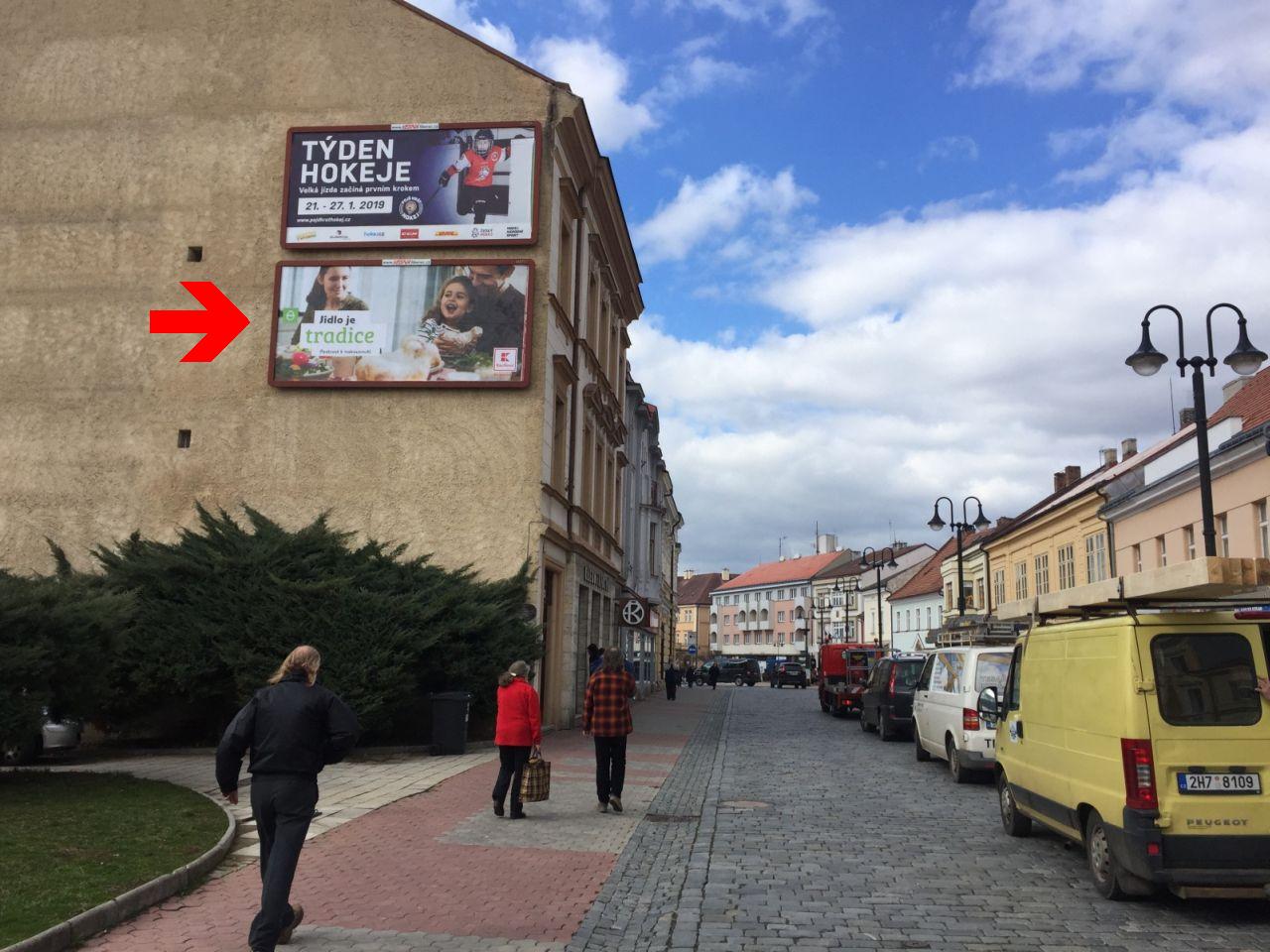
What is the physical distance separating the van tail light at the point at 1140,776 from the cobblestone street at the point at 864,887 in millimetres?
781

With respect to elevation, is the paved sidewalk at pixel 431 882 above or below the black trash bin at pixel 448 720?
below

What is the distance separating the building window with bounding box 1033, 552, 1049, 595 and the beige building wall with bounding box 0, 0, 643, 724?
2868 centimetres

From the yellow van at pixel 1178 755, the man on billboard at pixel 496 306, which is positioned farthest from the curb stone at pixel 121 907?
the man on billboard at pixel 496 306

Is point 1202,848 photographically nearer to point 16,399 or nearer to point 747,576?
point 16,399

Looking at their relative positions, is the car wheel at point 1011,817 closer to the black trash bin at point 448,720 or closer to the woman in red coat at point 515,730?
the woman in red coat at point 515,730

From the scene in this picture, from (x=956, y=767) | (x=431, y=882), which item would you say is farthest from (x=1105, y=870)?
(x=956, y=767)

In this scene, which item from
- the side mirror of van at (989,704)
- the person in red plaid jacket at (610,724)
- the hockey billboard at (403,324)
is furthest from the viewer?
the hockey billboard at (403,324)

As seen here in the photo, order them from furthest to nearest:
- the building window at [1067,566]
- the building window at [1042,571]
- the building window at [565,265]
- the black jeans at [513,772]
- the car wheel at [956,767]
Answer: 1. the building window at [1042,571]
2. the building window at [1067,566]
3. the building window at [565,265]
4. the car wheel at [956,767]
5. the black jeans at [513,772]

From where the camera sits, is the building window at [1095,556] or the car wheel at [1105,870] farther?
the building window at [1095,556]

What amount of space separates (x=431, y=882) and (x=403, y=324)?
53.0 feet

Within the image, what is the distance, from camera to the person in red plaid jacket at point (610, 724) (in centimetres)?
1192

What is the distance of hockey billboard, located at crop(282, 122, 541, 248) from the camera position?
75.7ft

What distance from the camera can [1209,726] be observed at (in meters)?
7.30

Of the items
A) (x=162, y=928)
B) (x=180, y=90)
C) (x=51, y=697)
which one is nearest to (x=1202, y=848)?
(x=162, y=928)
